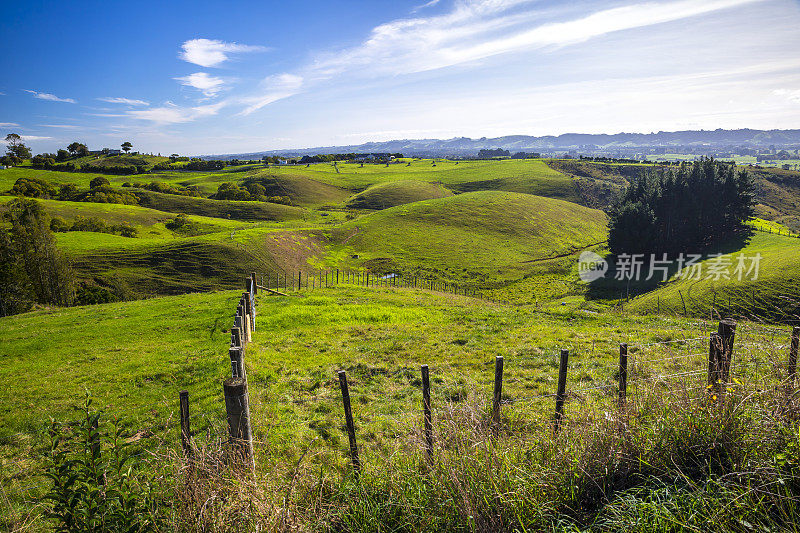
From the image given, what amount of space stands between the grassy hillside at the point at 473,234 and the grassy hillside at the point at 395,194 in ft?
54.2

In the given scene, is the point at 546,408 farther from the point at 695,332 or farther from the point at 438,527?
the point at 695,332

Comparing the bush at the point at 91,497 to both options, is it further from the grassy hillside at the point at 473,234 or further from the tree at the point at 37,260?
the grassy hillside at the point at 473,234

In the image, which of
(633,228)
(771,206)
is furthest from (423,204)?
(771,206)

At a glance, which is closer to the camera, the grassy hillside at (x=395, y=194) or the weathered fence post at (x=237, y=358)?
the weathered fence post at (x=237, y=358)

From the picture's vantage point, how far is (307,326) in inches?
878

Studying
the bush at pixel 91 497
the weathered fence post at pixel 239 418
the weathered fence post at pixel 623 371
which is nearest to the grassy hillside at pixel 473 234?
the weathered fence post at pixel 623 371

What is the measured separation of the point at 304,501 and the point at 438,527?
173 centimetres

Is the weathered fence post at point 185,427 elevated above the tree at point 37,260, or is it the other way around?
the weathered fence post at point 185,427

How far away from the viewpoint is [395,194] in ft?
389

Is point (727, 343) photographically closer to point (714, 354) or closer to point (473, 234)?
point (714, 354)

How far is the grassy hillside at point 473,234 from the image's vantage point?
6650cm

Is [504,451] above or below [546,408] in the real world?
above

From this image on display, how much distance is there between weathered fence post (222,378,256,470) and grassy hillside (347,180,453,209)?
106 m

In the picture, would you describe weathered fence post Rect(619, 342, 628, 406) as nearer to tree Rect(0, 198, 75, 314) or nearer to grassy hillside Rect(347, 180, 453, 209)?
tree Rect(0, 198, 75, 314)
